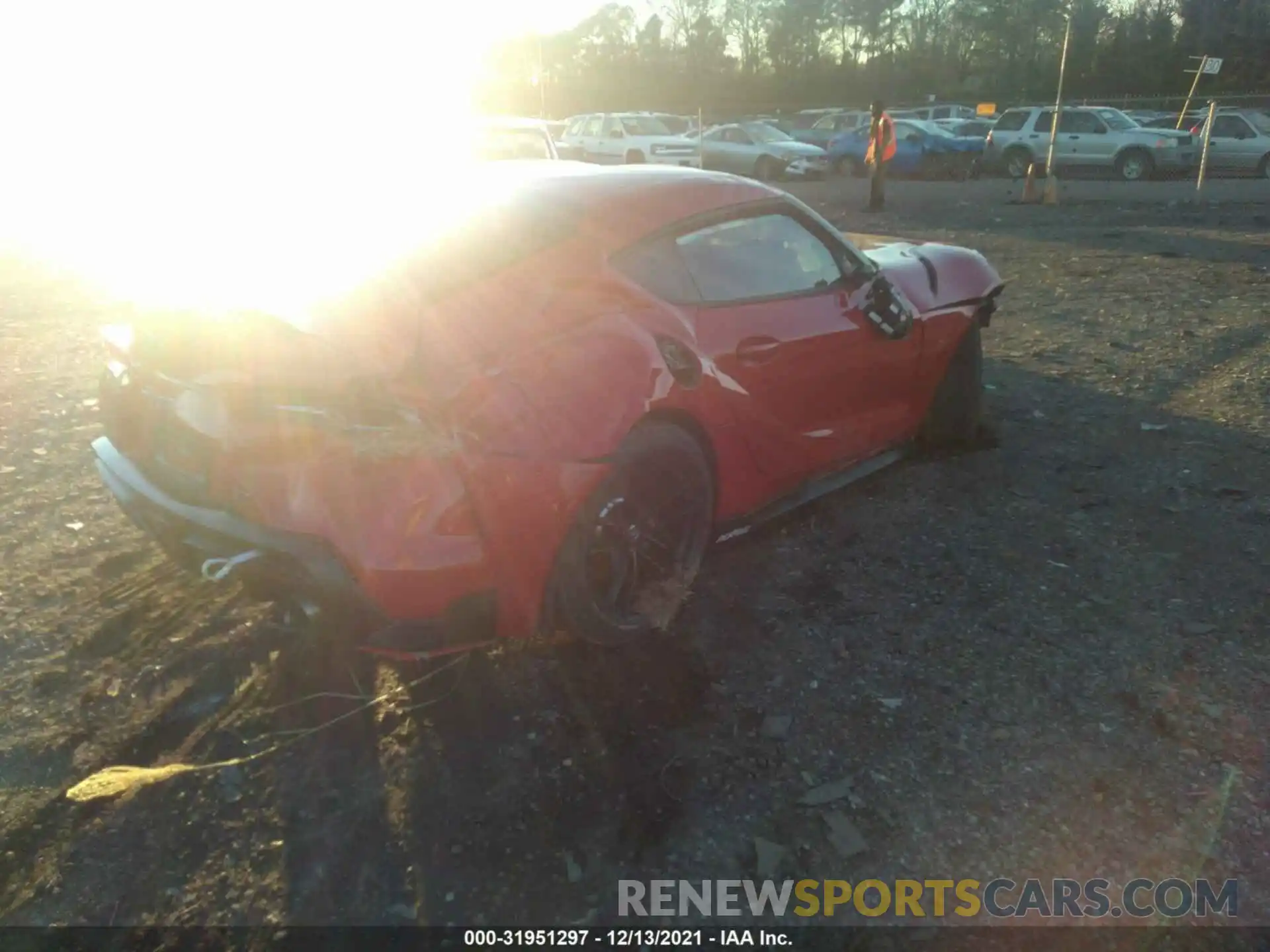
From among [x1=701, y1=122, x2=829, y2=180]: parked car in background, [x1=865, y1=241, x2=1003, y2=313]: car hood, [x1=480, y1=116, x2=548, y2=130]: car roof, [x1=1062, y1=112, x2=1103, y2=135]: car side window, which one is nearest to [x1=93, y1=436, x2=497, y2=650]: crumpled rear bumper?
[x1=865, y1=241, x2=1003, y2=313]: car hood

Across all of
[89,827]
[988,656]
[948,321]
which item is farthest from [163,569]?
[948,321]

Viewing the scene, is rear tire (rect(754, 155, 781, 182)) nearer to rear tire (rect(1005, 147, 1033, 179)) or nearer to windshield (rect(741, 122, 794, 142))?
windshield (rect(741, 122, 794, 142))

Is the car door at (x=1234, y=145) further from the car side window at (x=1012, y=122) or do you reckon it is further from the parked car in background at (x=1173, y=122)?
the car side window at (x=1012, y=122)

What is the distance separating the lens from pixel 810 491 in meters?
4.09

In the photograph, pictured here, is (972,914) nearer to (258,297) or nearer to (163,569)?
(258,297)

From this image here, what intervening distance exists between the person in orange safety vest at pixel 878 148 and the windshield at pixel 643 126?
32.9ft

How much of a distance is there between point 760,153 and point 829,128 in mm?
5477

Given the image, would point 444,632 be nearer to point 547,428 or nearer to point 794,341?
point 547,428

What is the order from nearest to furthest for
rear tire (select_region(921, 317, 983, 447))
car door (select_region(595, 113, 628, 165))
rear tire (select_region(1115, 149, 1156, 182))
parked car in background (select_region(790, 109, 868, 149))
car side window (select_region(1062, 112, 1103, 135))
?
rear tire (select_region(921, 317, 983, 447)) → rear tire (select_region(1115, 149, 1156, 182)) → car side window (select_region(1062, 112, 1103, 135)) → car door (select_region(595, 113, 628, 165)) → parked car in background (select_region(790, 109, 868, 149))

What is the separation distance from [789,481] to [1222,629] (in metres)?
1.52

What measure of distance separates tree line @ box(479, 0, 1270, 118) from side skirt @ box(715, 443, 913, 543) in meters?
39.5

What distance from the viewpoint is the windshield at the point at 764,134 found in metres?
24.1

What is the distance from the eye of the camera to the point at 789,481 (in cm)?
393

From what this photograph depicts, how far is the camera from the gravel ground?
2.53m
